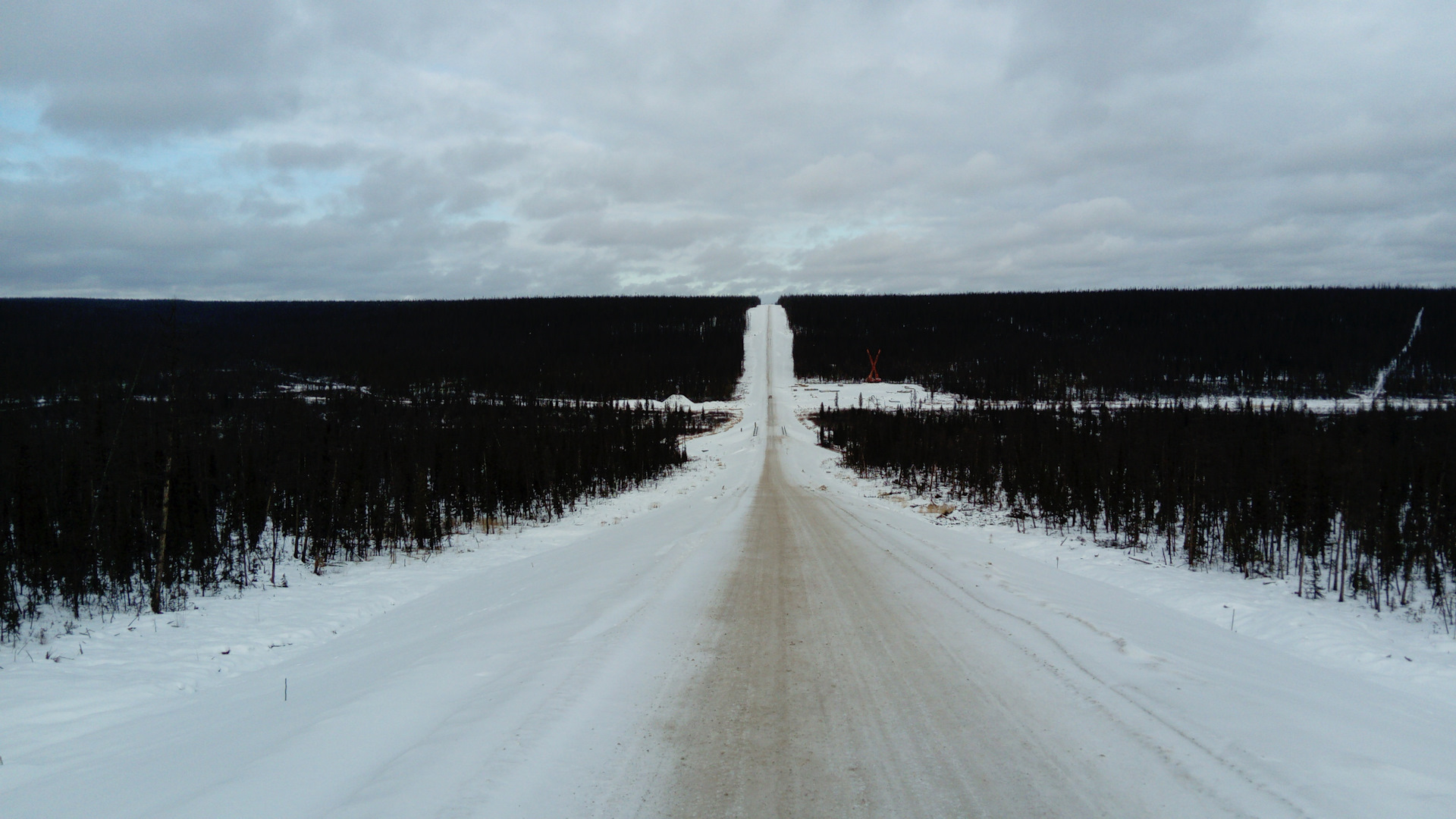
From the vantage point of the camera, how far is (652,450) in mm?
51125

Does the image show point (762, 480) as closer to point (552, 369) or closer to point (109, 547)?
point (109, 547)

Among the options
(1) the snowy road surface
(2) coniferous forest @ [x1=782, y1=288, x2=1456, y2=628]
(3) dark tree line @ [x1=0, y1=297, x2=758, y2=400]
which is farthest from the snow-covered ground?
(1) the snowy road surface

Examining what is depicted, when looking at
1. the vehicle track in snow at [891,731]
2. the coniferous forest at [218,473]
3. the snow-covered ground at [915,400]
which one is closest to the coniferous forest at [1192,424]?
the snow-covered ground at [915,400]

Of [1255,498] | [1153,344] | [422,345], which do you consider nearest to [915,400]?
[1153,344]

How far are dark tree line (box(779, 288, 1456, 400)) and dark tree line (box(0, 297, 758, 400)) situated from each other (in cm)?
2875

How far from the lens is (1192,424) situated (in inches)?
1766

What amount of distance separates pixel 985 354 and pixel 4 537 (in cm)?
14625

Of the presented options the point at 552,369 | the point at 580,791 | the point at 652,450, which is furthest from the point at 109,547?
the point at 552,369

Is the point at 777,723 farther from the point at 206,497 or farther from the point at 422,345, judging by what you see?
the point at 422,345

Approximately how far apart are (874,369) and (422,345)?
101717mm

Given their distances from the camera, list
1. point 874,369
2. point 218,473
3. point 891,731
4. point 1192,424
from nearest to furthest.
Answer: point 891,731 → point 218,473 → point 1192,424 → point 874,369

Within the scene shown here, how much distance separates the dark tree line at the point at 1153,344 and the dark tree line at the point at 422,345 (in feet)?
94.3

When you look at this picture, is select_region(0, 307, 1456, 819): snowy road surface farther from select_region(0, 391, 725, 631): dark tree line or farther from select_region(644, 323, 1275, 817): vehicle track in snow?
select_region(0, 391, 725, 631): dark tree line

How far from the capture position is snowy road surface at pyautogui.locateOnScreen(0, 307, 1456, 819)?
388cm
